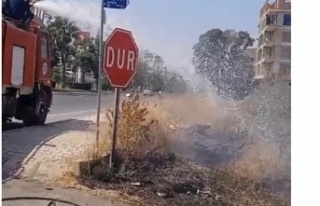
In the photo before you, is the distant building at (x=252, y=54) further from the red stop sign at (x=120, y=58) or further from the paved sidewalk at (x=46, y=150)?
the paved sidewalk at (x=46, y=150)

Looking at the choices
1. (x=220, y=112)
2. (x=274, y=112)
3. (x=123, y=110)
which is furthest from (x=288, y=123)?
(x=123, y=110)

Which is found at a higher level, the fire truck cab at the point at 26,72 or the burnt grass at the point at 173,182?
the fire truck cab at the point at 26,72

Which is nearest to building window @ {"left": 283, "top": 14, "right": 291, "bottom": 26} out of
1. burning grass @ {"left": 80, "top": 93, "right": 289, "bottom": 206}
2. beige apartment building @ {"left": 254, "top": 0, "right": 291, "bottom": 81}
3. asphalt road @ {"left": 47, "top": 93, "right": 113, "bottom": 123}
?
beige apartment building @ {"left": 254, "top": 0, "right": 291, "bottom": 81}

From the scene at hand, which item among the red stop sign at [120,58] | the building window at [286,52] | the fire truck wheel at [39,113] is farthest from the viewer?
the fire truck wheel at [39,113]

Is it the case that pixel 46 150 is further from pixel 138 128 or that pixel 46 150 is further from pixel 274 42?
pixel 274 42

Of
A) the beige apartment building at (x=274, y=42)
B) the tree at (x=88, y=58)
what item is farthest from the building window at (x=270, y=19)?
the tree at (x=88, y=58)

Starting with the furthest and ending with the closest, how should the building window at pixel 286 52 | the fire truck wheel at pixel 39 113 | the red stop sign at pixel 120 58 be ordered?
the fire truck wheel at pixel 39 113 → the red stop sign at pixel 120 58 → the building window at pixel 286 52
